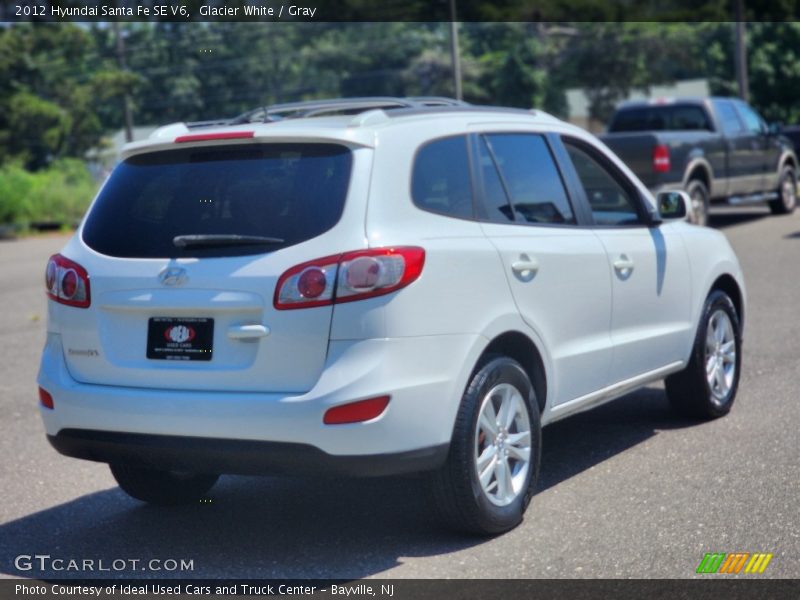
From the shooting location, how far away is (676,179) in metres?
17.7

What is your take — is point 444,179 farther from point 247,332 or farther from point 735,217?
point 735,217

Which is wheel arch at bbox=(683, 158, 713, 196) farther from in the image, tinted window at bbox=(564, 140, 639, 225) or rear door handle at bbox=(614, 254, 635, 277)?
rear door handle at bbox=(614, 254, 635, 277)

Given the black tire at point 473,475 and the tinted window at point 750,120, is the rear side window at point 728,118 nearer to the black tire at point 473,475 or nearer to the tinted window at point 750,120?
the tinted window at point 750,120

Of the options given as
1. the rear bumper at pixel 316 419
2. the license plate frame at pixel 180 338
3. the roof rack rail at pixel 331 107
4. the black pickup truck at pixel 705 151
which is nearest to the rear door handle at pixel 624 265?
the roof rack rail at pixel 331 107

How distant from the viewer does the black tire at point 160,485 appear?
6.04 meters

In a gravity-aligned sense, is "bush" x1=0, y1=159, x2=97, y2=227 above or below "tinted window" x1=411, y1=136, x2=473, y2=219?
below

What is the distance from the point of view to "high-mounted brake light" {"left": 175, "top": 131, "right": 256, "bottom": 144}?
529cm

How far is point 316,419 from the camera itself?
4.83m

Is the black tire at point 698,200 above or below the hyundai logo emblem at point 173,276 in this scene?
below

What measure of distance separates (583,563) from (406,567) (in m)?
0.70

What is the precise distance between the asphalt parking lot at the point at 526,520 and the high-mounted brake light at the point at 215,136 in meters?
1.62

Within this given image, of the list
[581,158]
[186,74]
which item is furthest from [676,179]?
[186,74]

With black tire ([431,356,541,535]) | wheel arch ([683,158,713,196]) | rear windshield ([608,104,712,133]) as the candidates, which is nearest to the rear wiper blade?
black tire ([431,356,541,535])

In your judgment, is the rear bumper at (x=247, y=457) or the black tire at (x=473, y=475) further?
the black tire at (x=473, y=475)
